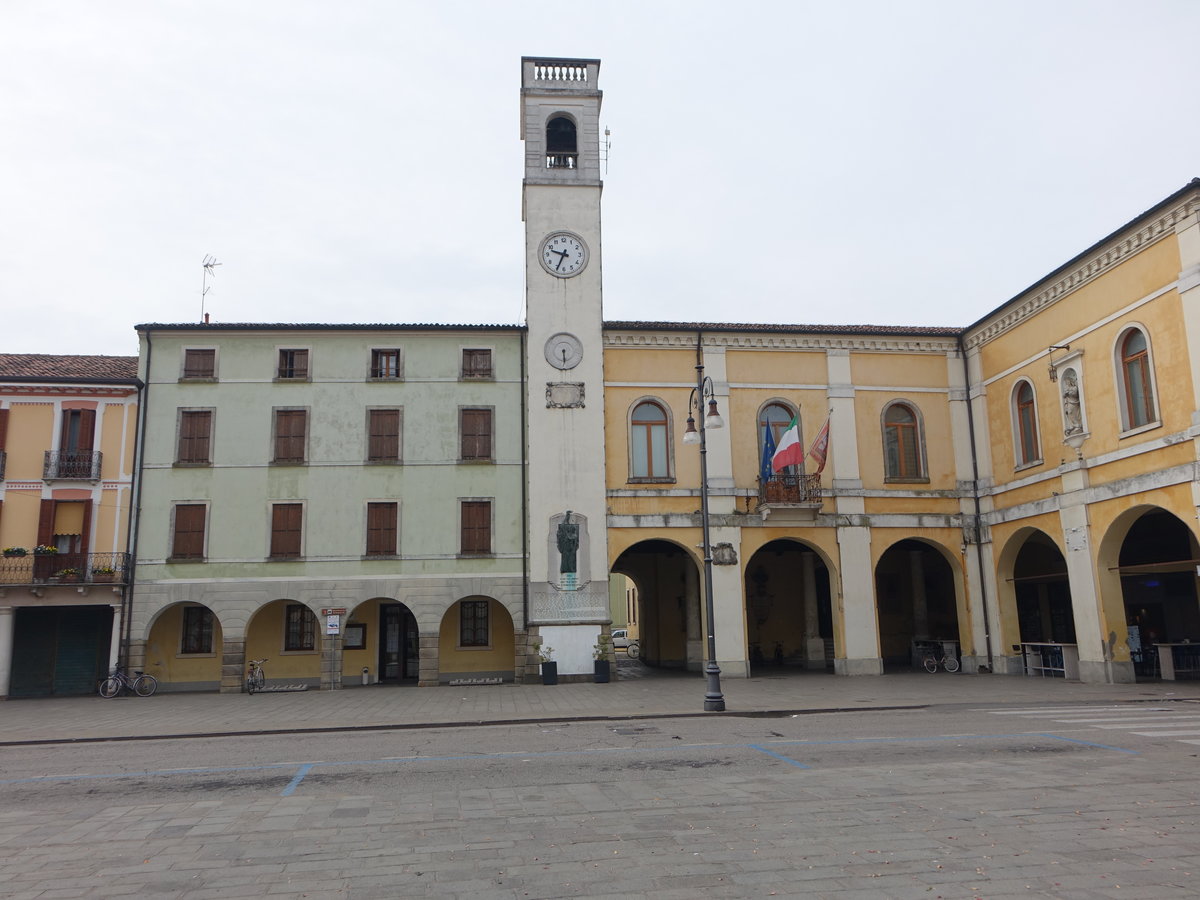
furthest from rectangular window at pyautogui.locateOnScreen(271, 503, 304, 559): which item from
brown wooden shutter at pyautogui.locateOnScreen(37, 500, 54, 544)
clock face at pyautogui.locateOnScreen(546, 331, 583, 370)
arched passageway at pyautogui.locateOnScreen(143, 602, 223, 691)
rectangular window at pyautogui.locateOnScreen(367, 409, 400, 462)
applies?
clock face at pyautogui.locateOnScreen(546, 331, 583, 370)

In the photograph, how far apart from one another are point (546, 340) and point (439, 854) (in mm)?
21398

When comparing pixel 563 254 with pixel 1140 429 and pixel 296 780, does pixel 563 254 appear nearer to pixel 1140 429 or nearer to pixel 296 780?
pixel 1140 429

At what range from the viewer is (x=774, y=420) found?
2841cm

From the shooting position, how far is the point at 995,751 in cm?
1226

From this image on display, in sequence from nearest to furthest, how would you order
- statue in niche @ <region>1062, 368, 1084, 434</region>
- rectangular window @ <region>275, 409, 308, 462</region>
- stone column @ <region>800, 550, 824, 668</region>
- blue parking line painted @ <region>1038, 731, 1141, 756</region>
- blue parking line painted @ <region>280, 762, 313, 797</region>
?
blue parking line painted @ <region>280, 762, 313, 797</region>
blue parking line painted @ <region>1038, 731, 1141, 756</region>
statue in niche @ <region>1062, 368, 1084, 434</region>
rectangular window @ <region>275, 409, 308, 462</region>
stone column @ <region>800, 550, 824, 668</region>

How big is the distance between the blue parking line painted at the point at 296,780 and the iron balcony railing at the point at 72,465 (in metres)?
A: 17.8

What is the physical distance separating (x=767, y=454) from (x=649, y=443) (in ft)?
12.5

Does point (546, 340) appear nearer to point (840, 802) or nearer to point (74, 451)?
point (74, 451)

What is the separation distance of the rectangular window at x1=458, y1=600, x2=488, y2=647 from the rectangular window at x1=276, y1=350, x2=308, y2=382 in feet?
29.3

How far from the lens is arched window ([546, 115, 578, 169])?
29406 mm

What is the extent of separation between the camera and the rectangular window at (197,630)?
27.3m

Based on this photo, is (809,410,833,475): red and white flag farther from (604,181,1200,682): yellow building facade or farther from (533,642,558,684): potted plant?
(533,642,558,684): potted plant

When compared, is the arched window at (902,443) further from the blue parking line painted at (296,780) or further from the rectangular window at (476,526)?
the blue parking line painted at (296,780)

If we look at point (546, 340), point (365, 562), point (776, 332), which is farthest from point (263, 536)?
point (776, 332)
